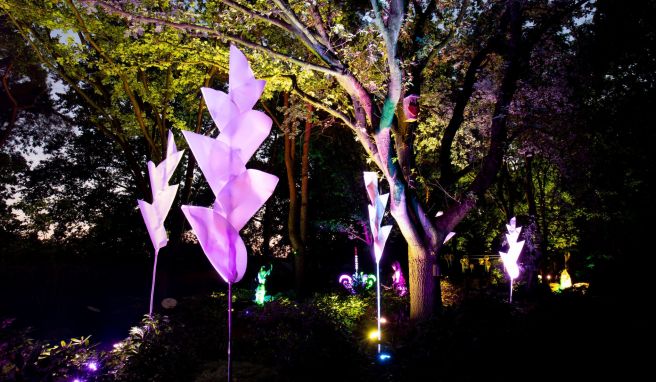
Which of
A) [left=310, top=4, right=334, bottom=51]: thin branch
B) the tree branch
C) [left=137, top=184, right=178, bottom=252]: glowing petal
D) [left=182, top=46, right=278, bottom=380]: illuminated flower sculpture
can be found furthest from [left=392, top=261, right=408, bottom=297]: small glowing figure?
[left=182, top=46, right=278, bottom=380]: illuminated flower sculpture

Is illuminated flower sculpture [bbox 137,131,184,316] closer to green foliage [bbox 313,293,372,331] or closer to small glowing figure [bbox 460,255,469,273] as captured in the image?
green foliage [bbox 313,293,372,331]

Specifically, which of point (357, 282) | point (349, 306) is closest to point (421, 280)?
point (349, 306)

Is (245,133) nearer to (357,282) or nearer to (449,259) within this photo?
(357,282)

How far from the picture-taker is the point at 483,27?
1041 centimetres

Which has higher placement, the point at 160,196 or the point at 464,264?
the point at 160,196

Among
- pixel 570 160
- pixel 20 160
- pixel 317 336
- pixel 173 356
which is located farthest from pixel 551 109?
pixel 20 160

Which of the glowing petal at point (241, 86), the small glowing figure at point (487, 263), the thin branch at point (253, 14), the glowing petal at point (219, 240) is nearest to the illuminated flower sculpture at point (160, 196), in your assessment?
the thin branch at point (253, 14)

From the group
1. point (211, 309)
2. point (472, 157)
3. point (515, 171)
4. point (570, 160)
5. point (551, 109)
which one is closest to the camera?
point (551, 109)

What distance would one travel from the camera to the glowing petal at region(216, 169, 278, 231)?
3486 millimetres

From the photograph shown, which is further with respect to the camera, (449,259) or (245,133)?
(449,259)

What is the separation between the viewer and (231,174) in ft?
11.5

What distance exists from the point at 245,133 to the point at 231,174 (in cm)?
39

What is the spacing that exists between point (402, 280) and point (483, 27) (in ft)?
30.4

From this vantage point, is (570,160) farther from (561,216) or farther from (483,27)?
(561,216)
